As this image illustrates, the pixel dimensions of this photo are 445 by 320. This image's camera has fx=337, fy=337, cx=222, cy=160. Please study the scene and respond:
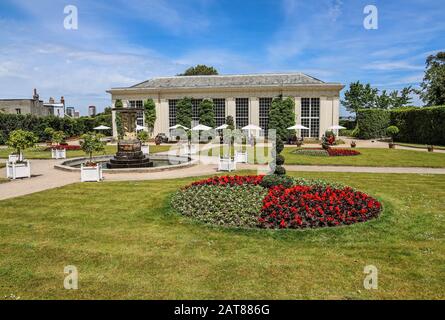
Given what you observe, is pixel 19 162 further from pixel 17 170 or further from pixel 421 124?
pixel 421 124

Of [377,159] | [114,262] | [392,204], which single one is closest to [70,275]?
[114,262]

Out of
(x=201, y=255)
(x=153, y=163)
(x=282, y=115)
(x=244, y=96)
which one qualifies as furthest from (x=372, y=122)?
(x=201, y=255)

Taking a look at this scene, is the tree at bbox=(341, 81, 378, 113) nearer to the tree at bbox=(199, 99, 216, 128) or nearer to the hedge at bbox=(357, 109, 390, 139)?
the hedge at bbox=(357, 109, 390, 139)

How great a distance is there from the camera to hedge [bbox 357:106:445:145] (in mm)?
34834

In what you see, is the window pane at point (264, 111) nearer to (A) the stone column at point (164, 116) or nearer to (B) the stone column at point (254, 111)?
(B) the stone column at point (254, 111)

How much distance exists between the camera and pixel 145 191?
12.4 metres

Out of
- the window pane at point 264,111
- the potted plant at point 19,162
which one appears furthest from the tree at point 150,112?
the potted plant at point 19,162

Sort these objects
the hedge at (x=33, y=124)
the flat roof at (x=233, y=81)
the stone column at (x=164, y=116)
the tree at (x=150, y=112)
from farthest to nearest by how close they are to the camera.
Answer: the stone column at (x=164, y=116), the tree at (x=150, y=112), the flat roof at (x=233, y=81), the hedge at (x=33, y=124)

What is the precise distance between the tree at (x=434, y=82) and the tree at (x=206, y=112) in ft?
98.5

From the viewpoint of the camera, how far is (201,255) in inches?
257

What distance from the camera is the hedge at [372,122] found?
44.9 m

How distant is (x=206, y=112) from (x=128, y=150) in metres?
25.0

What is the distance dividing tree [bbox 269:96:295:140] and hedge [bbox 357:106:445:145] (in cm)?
1147

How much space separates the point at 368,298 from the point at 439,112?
3620cm
